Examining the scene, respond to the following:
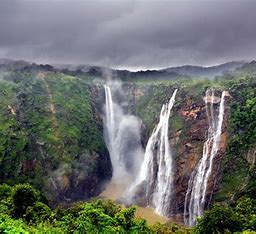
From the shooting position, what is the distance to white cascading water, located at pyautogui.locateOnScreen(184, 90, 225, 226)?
63912mm

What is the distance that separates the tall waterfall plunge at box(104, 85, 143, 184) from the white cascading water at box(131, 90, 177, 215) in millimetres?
6731

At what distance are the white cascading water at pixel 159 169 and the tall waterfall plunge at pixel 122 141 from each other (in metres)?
6.73

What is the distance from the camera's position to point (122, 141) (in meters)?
98.1

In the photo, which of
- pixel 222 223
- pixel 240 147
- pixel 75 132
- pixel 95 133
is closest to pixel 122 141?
pixel 95 133

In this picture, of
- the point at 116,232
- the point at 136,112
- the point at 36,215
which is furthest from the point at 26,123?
the point at 116,232

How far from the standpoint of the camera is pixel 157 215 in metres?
67.1

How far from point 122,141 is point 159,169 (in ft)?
77.5

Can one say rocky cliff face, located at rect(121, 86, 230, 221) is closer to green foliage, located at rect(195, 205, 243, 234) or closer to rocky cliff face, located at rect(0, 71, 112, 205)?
rocky cliff face, located at rect(0, 71, 112, 205)

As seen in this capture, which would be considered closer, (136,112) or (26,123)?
(26,123)

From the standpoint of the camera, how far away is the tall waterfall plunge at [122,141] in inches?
3519

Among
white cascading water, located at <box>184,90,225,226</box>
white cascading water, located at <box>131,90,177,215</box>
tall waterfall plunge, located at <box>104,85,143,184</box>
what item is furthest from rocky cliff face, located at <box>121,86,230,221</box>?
tall waterfall plunge, located at <box>104,85,143,184</box>

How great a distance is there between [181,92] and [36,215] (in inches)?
1716

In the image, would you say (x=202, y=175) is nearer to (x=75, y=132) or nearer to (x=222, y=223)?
(x=222, y=223)

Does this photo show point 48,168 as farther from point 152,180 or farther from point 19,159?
point 152,180
